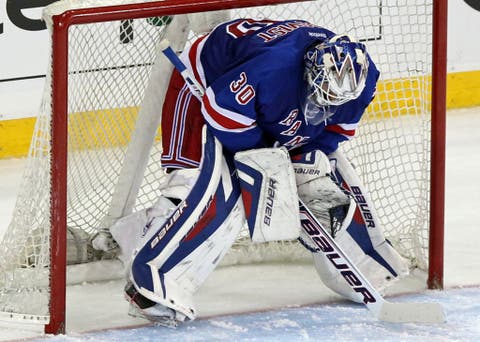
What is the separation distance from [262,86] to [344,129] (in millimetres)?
363

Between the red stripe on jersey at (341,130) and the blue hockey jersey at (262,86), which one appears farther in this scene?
the red stripe on jersey at (341,130)

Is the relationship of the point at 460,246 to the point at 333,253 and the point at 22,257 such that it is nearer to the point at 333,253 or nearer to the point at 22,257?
Result: the point at 333,253

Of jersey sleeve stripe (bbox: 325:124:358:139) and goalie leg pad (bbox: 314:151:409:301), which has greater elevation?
jersey sleeve stripe (bbox: 325:124:358:139)

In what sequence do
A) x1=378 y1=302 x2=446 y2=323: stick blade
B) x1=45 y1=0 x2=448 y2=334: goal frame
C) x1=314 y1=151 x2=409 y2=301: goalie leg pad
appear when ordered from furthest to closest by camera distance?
x1=314 y1=151 x2=409 y2=301: goalie leg pad
x1=378 y1=302 x2=446 y2=323: stick blade
x1=45 y1=0 x2=448 y2=334: goal frame

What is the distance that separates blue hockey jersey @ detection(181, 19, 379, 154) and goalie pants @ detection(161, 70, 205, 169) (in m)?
0.10

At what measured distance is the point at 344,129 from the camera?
387 cm

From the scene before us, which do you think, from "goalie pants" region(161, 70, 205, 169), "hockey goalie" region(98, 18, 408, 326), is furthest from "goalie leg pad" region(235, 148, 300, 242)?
"goalie pants" region(161, 70, 205, 169)

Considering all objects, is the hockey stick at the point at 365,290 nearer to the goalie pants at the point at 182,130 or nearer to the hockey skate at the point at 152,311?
the goalie pants at the point at 182,130

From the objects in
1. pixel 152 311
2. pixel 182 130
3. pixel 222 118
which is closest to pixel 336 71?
pixel 222 118

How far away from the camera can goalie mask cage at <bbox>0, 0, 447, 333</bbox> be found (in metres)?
3.62

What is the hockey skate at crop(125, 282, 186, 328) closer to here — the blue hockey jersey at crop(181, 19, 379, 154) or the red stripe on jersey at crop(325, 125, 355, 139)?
the blue hockey jersey at crop(181, 19, 379, 154)

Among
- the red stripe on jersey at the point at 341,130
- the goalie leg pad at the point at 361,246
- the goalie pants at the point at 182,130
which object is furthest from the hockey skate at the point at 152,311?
the red stripe on jersey at the point at 341,130

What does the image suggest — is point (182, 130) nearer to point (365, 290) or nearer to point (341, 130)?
point (341, 130)

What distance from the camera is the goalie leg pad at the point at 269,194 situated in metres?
3.70
